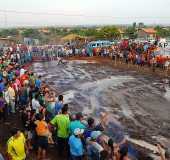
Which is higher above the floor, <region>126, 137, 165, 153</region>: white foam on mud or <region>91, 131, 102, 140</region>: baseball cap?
<region>91, 131, 102, 140</region>: baseball cap

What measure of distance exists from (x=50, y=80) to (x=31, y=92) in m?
13.7

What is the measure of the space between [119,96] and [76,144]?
13638 mm

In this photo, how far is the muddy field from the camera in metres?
16.7

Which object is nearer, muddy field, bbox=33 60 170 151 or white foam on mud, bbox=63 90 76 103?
muddy field, bbox=33 60 170 151

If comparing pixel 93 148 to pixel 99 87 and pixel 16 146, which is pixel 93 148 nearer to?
pixel 16 146

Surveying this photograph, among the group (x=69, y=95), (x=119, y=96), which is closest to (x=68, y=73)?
(x=69, y=95)

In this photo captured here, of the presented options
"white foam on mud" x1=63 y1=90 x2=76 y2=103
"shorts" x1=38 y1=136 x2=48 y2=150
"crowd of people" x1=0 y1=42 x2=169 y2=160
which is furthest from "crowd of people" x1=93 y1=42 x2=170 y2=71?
"shorts" x1=38 y1=136 x2=48 y2=150

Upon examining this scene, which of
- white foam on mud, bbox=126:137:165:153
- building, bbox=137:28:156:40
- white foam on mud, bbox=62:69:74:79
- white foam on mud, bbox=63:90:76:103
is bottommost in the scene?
building, bbox=137:28:156:40

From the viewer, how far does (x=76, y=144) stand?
10.6 metres

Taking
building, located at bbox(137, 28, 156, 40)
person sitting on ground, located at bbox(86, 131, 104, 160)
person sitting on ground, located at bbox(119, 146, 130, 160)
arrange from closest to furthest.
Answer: person sitting on ground, located at bbox(119, 146, 130, 160)
person sitting on ground, located at bbox(86, 131, 104, 160)
building, located at bbox(137, 28, 156, 40)

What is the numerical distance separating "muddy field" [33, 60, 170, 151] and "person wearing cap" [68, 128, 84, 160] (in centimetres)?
412

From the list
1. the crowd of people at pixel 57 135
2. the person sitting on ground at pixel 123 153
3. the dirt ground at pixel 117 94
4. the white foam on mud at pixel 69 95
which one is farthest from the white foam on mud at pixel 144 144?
the white foam on mud at pixel 69 95

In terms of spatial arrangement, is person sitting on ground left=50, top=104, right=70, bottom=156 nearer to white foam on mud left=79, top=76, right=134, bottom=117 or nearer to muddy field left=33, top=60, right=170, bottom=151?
muddy field left=33, top=60, right=170, bottom=151

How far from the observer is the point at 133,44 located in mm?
41219
